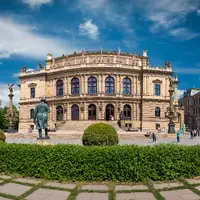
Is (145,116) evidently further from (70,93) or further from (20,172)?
(20,172)

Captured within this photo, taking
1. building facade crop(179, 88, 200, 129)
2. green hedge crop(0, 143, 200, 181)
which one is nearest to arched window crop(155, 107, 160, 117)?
building facade crop(179, 88, 200, 129)

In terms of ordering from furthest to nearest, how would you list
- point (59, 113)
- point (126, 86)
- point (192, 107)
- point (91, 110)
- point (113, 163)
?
point (192, 107) < point (59, 113) < point (126, 86) < point (91, 110) < point (113, 163)

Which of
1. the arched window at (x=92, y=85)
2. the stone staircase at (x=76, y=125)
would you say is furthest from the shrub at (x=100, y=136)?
the arched window at (x=92, y=85)

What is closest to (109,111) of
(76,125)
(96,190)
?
(76,125)

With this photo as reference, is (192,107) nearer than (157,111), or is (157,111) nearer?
(157,111)

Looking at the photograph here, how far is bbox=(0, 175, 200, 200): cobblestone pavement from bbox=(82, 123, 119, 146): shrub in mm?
3252

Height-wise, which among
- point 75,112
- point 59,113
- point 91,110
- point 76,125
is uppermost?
point 91,110

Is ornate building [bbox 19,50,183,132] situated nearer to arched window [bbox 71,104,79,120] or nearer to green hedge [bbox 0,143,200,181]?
arched window [bbox 71,104,79,120]

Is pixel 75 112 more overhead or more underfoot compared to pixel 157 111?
more underfoot

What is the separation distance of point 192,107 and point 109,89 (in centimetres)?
5069

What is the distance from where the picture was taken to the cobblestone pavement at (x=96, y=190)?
22.3ft

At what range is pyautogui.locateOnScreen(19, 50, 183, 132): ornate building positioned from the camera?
44250 mm

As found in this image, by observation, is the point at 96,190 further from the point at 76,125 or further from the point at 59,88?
the point at 59,88

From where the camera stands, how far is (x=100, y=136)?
1126cm
